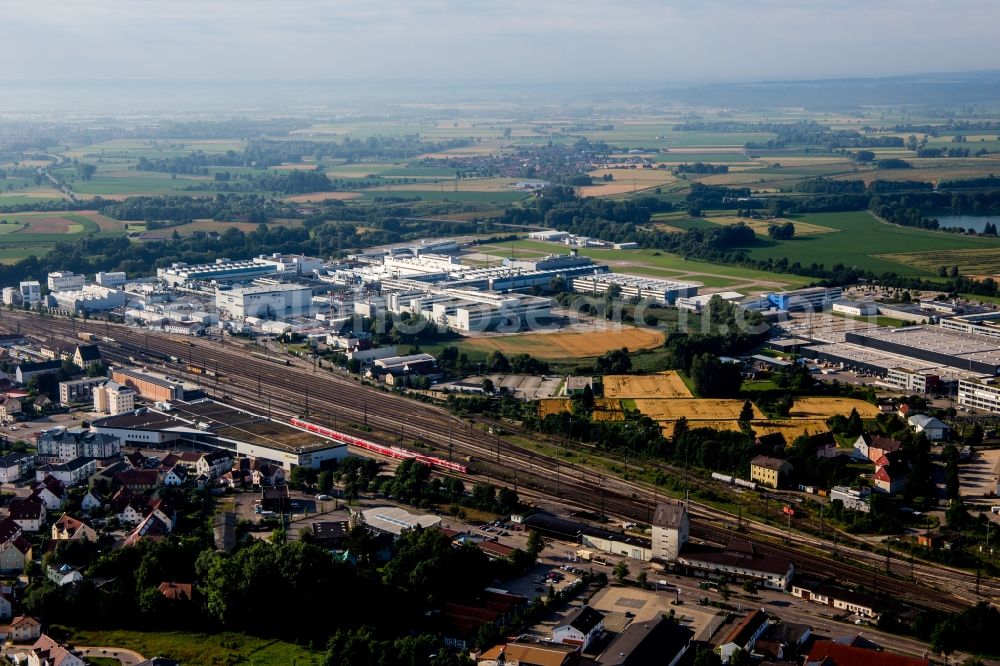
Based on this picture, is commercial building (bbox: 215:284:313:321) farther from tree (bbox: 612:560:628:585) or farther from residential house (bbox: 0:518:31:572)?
tree (bbox: 612:560:628:585)

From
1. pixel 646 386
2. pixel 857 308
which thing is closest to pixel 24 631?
pixel 646 386

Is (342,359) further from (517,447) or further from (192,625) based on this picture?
(192,625)

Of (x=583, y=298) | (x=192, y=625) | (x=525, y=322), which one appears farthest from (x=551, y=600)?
(x=583, y=298)

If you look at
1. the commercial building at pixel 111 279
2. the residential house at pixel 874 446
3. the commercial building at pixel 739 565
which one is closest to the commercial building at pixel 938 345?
the residential house at pixel 874 446

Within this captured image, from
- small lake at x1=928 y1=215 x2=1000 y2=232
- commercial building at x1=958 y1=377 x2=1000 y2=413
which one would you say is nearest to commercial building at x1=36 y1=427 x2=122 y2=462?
commercial building at x1=958 y1=377 x2=1000 y2=413

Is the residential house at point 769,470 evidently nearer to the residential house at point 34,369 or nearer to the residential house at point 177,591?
the residential house at point 177,591

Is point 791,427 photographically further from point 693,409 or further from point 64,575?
point 64,575
